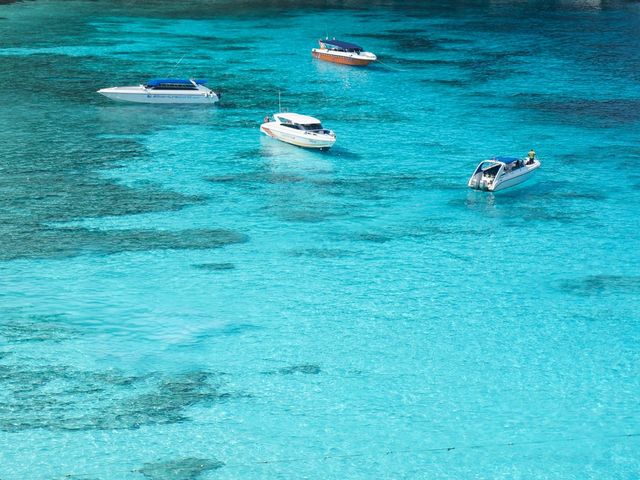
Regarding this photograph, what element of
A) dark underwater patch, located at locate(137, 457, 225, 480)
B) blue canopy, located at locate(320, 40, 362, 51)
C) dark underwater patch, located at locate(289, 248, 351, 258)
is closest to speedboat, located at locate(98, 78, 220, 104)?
blue canopy, located at locate(320, 40, 362, 51)

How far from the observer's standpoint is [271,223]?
46.4 m

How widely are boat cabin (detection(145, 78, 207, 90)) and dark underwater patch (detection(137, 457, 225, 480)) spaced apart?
139 feet

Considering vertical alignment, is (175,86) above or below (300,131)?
above

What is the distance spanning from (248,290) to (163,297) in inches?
131

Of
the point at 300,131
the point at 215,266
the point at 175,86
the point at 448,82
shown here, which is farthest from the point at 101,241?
the point at 448,82

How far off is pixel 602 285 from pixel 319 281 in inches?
450

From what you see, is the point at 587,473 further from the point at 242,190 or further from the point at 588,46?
the point at 588,46

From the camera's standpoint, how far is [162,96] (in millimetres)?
67562

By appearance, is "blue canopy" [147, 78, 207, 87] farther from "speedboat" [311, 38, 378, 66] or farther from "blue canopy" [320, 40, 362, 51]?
"blue canopy" [320, 40, 362, 51]

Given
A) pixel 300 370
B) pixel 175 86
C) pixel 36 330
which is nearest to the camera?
pixel 300 370

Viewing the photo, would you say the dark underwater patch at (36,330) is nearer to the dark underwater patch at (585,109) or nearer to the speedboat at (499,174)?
the speedboat at (499,174)

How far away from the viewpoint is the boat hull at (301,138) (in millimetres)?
57250

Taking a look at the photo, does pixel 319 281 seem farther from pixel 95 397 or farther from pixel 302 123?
pixel 302 123

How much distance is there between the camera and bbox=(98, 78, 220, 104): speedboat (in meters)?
67.4
